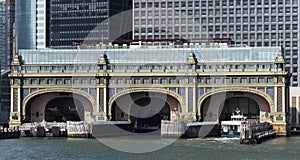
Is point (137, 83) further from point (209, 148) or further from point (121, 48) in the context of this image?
point (209, 148)

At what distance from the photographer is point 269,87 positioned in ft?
604

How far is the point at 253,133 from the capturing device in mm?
149375

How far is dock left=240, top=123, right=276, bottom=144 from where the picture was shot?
145 metres

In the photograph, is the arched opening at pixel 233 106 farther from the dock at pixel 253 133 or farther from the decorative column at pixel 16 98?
the decorative column at pixel 16 98

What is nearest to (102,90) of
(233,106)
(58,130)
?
(58,130)

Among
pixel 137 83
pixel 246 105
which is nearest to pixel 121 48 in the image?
pixel 137 83

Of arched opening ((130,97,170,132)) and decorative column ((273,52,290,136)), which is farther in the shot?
arched opening ((130,97,170,132))

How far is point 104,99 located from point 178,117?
21.5 meters

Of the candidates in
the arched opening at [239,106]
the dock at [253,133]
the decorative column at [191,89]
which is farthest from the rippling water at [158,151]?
the arched opening at [239,106]

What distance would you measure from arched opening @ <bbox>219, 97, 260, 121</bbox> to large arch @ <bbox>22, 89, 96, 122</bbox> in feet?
112

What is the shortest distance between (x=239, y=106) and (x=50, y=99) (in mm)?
50461

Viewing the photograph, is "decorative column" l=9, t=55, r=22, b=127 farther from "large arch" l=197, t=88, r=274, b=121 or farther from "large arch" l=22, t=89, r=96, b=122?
"large arch" l=197, t=88, r=274, b=121

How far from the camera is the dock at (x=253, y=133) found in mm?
145375

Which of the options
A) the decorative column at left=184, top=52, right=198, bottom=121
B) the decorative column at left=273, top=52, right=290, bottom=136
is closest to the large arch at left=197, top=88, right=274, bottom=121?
the decorative column at left=184, top=52, right=198, bottom=121
